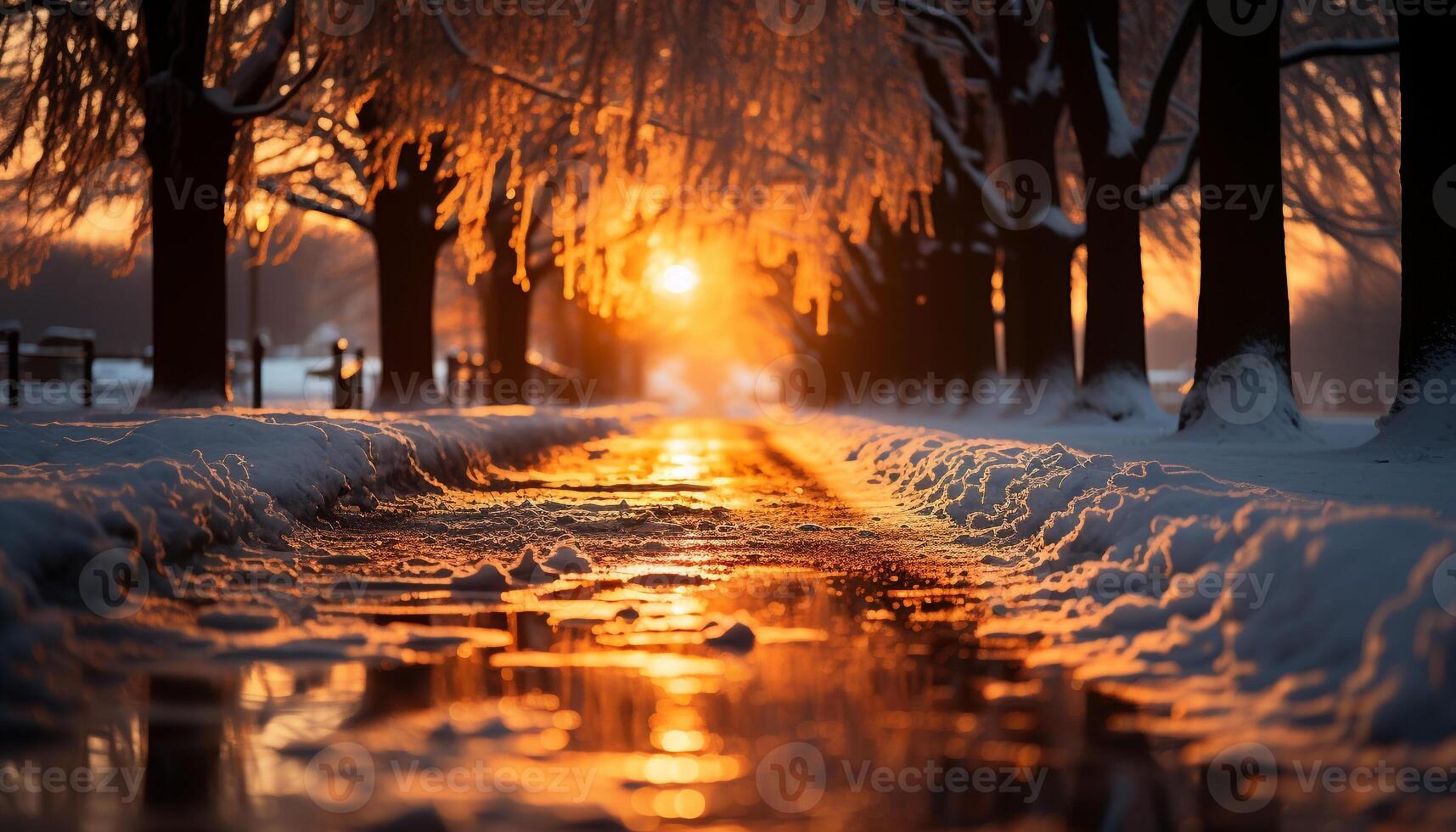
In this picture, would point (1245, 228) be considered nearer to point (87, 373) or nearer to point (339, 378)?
point (339, 378)

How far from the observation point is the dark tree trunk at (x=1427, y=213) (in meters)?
12.1

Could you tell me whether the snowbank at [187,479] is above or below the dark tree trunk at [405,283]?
below

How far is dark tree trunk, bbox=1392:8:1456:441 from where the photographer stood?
39.8 feet

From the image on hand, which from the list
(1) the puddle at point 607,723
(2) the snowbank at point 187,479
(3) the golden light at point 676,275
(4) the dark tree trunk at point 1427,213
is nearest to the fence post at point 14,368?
(2) the snowbank at point 187,479

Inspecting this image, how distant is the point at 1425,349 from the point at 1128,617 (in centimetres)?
831

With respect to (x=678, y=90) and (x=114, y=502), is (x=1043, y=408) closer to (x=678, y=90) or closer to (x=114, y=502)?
(x=678, y=90)

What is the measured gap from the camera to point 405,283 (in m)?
23.5

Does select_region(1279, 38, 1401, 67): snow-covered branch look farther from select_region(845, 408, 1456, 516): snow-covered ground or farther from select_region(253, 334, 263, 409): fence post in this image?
select_region(253, 334, 263, 409): fence post

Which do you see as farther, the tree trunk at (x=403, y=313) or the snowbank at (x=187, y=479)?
the tree trunk at (x=403, y=313)

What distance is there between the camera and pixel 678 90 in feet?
52.8

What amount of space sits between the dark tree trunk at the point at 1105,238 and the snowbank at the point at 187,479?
9347 mm

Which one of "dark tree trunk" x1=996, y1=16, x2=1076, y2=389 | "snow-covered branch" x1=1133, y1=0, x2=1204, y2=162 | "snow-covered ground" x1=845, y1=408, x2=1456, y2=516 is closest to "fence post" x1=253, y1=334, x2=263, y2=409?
"snow-covered ground" x1=845, y1=408, x2=1456, y2=516

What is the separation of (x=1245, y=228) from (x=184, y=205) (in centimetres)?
1154

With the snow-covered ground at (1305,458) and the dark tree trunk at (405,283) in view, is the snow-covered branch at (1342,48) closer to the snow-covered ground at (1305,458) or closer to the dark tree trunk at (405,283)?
the snow-covered ground at (1305,458)
